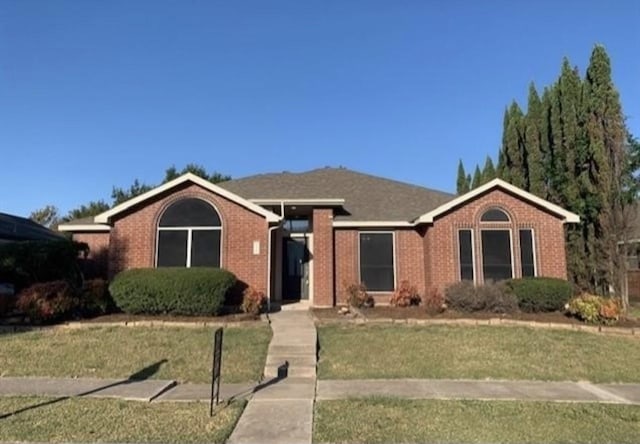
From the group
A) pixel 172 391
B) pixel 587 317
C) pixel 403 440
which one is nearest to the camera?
pixel 403 440

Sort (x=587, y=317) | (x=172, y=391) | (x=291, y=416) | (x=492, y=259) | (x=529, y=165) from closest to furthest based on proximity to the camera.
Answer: (x=291, y=416)
(x=172, y=391)
(x=587, y=317)
(x=492, y=259)
(x=529, y=165)

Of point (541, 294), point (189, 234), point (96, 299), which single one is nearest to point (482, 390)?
point (541, 294)

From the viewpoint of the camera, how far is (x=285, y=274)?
1700cm

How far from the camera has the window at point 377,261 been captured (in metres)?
16.1

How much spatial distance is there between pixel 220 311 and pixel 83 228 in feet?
22.6

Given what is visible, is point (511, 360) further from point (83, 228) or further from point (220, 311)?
point (83, 228)

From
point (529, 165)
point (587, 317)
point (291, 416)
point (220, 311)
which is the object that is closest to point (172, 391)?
point (291, 416)

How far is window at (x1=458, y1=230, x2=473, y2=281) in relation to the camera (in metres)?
15.1

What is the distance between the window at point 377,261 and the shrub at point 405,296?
645 mm

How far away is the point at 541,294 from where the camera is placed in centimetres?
1366

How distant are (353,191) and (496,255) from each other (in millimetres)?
6435

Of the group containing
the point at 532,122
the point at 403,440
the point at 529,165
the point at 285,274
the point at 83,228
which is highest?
the point at 532,122

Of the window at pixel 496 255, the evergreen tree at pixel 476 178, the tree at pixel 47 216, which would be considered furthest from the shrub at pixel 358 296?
the tree at pixel 47 216

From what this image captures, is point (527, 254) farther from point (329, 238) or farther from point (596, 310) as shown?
point (329, 238)
